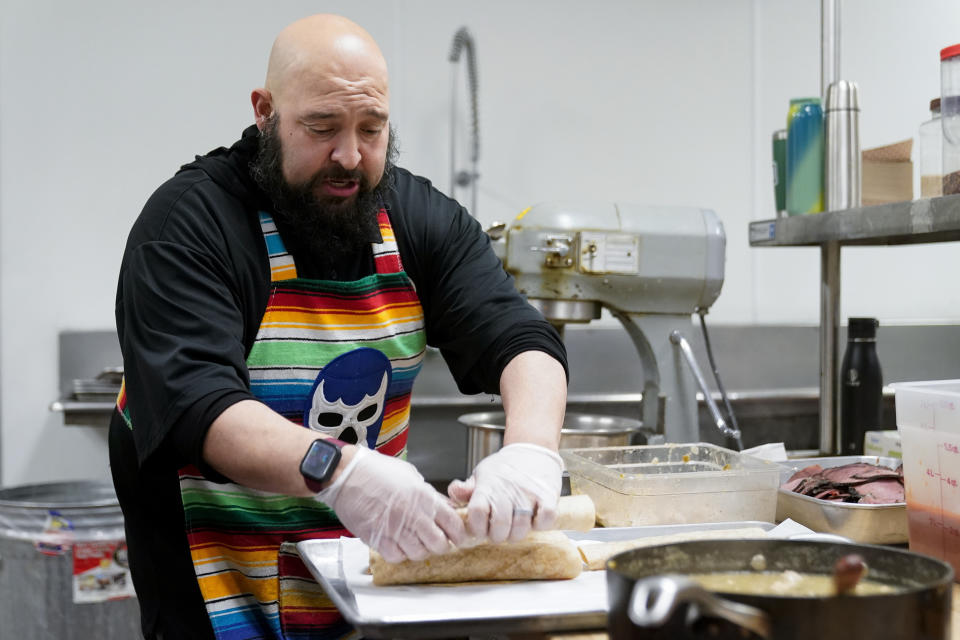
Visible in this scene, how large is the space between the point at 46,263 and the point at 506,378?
2171mm

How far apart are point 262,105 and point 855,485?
1.21 meters

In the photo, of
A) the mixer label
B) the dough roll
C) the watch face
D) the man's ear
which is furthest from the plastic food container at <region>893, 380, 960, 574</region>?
the man's ear

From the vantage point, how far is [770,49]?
3721 mm

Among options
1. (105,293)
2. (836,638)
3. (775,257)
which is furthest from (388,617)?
(775,257)

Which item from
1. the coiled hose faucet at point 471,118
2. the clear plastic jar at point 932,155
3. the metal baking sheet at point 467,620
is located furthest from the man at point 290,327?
the coiled hose faucet at point 471,118

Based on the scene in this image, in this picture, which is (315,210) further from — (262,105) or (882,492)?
(882,492)

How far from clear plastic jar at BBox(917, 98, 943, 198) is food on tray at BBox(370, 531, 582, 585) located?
1.09 m

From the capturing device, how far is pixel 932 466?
4.10 ft

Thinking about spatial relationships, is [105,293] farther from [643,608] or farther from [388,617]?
[643,608]

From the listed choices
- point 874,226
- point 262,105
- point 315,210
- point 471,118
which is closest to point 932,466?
point 874,226

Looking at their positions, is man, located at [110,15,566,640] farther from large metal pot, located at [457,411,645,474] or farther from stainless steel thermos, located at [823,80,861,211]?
stainless steel thermos, located at [823,80,861,211]

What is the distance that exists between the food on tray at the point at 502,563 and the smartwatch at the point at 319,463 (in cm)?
12

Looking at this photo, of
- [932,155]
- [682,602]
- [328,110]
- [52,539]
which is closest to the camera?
[682,602]

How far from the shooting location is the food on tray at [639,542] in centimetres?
123
